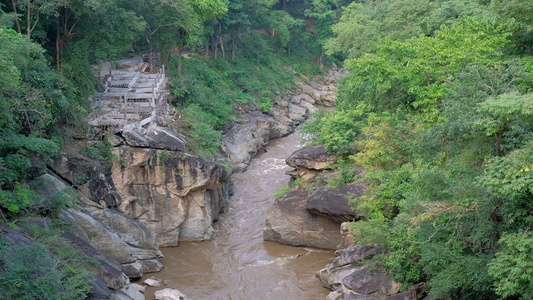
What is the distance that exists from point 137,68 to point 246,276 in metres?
16.7

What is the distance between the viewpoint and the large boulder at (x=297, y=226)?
20.9 meters

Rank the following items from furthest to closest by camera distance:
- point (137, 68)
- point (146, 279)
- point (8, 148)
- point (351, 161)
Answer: point (137, 68) < point (351, 161) < point (146, 279) < point (8, 148)

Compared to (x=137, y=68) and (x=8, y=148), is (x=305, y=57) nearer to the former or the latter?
(x=137, y=68)

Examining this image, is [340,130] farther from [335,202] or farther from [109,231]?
[109,231]

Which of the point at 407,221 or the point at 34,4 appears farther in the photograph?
the point at 34,4

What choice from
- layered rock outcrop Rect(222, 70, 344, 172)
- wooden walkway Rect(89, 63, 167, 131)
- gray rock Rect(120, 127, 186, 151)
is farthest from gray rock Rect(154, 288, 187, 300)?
layered rock outcrop Rect(222, 70, 344, 172)

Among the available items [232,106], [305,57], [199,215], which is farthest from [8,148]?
[305,57]

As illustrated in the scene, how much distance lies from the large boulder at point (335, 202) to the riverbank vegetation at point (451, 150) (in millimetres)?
725

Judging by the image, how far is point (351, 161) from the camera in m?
22.4

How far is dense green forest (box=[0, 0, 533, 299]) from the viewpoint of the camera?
11.2 meters

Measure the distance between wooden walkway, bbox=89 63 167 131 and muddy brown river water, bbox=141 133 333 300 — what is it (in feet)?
21.0

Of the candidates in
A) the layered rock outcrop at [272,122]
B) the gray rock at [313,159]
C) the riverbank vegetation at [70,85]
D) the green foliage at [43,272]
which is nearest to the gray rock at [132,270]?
the riverbank vegetation at [70,85]

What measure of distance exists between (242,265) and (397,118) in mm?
9583

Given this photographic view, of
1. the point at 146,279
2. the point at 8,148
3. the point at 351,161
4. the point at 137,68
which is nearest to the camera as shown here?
the point at 8,148
